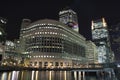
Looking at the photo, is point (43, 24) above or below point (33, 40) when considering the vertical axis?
above

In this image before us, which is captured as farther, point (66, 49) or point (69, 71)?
point (66, 49)

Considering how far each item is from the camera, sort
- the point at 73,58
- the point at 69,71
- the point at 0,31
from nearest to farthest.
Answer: the point at 69,71 < the point at 73,58 < the point at 0,31

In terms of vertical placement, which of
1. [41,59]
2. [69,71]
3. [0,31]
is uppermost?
[0,31]

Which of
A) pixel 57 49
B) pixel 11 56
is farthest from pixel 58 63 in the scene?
pixel 11 56

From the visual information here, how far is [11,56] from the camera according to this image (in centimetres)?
16712

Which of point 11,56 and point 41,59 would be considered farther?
point 11,56

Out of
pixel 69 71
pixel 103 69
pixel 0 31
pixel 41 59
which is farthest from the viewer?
pixel 0 31

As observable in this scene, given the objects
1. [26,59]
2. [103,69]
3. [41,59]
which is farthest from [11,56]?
[103,69]

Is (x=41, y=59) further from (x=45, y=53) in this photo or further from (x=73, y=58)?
(x=73, y=58)

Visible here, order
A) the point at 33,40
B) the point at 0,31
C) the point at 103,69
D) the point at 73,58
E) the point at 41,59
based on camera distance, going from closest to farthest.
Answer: the point at 103,69 → the point at 41,59 → the point at 33,40 → the point at 73,58 → the point at 0,31

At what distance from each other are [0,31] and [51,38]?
237 ft

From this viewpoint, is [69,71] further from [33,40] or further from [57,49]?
[33,40]

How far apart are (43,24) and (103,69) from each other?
77704 millimetres

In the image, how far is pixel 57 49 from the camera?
14250 cm
